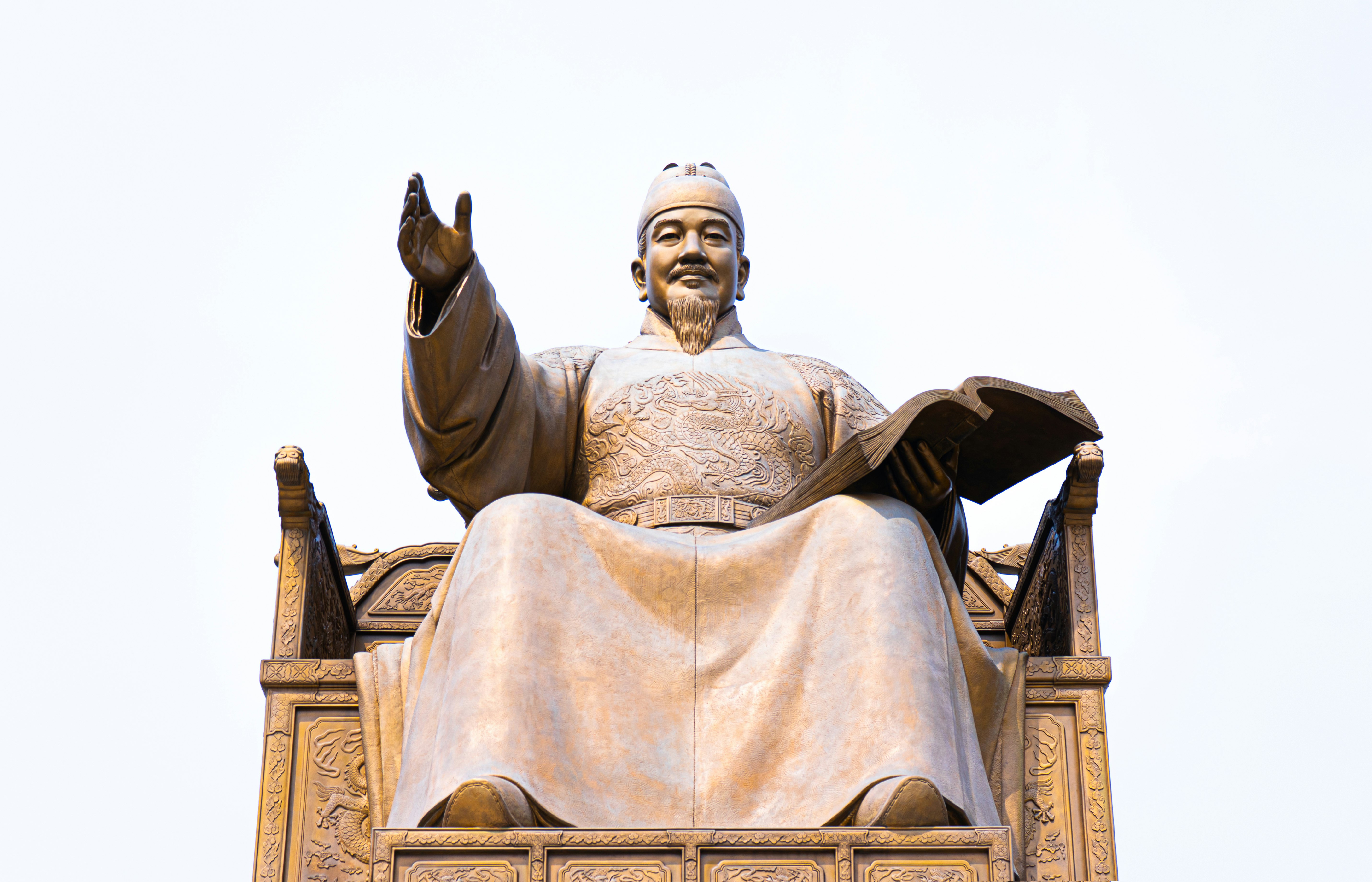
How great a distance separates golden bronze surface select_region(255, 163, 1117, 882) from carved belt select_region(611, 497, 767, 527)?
0.5 inches

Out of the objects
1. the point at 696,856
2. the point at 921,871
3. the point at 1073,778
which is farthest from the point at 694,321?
the point at 921,871

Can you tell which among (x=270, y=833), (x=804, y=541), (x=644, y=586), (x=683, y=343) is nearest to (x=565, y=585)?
(x=644, y=586)

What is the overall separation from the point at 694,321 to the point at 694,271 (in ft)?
0.83

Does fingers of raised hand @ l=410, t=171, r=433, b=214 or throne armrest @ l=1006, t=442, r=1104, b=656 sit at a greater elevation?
fingers of raised hand @ l=410, t=171, r=433, b=214

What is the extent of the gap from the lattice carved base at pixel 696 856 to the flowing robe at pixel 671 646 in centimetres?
25

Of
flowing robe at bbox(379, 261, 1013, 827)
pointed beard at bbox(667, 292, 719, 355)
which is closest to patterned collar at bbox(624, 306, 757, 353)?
pointed beard at bbox(667, 292, 719, 355)

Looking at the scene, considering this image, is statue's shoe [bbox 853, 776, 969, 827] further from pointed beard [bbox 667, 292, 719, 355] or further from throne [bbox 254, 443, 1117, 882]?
pointed beard [bbox 667, 292, 719, 355]

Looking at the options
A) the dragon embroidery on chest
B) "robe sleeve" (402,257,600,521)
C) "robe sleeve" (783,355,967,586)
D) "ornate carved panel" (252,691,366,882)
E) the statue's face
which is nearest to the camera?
"ornate carved panel" (252,691,366,882)

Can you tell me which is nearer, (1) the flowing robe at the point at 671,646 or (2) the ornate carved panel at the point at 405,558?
(1) the flowing robe at the point at 671,646

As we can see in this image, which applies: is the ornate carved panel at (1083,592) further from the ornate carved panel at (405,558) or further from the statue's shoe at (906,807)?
the ornate carved panel at (405,558)

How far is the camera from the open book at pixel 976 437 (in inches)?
301

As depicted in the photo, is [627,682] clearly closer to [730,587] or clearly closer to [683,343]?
[730,587]

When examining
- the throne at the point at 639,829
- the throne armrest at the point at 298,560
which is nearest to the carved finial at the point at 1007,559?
the throne at the point at 639,829

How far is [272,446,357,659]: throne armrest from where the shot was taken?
8156 mm
